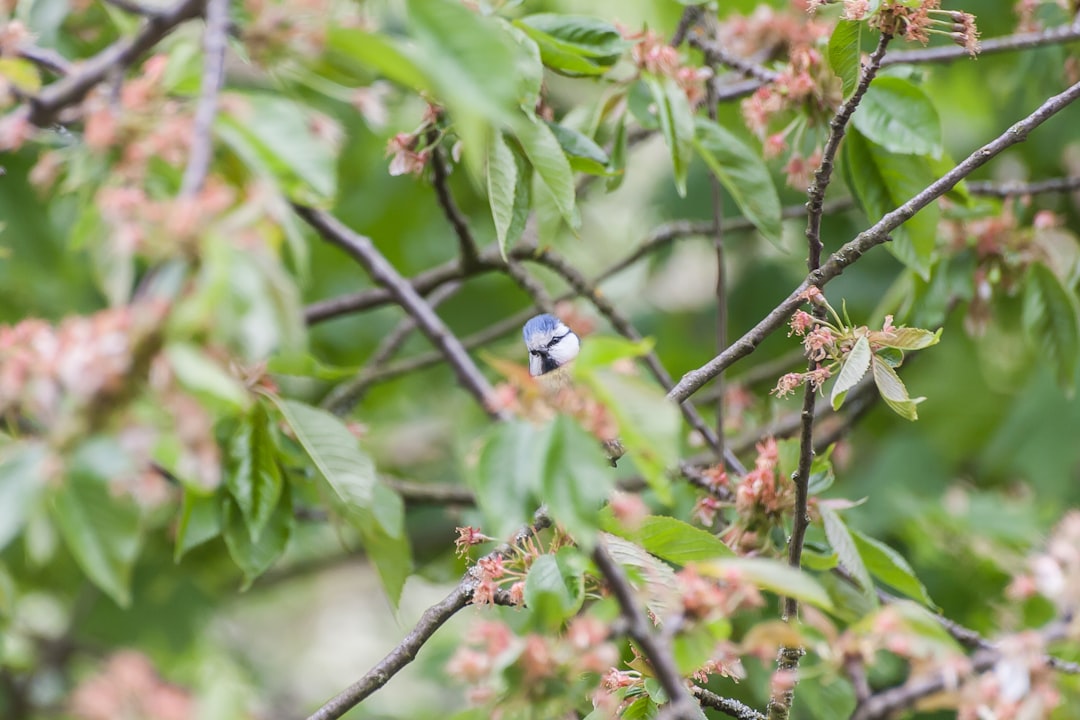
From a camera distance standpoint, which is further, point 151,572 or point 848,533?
point 151,572

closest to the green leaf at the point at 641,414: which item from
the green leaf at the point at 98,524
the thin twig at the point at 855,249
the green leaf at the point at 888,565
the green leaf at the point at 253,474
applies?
the green leaf at the point at 98,524

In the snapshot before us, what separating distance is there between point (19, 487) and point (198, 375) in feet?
0.74

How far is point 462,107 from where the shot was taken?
103 centimetres

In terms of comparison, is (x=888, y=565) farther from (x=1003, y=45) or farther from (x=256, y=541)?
(x=1003, y=45)

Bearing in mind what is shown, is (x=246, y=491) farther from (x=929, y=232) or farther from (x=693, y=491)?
(x=929, y=232)

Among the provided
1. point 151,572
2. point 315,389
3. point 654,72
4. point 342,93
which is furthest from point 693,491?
point 151,572

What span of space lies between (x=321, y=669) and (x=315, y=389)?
388 cm

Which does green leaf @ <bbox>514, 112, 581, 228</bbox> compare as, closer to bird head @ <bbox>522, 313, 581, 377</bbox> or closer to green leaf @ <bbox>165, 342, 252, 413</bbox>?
green leaf @ <bbox>165, 342, 252, 413</bbox>

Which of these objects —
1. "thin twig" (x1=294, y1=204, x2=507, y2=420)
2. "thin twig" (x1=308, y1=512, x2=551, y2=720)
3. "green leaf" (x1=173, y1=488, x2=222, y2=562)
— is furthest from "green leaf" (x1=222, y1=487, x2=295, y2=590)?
"thin twig" (x1=294, y1=204, x2=507, y2=420)

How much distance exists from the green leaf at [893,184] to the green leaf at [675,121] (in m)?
0.40

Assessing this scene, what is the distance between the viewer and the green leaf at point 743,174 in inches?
86.3

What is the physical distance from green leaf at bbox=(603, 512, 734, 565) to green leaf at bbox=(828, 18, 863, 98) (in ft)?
2.73

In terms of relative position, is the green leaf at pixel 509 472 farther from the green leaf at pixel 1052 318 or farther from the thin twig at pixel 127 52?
the green leaf at pixel 1052 318

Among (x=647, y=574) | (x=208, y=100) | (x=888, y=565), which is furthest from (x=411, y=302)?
(x=888, y=565)
